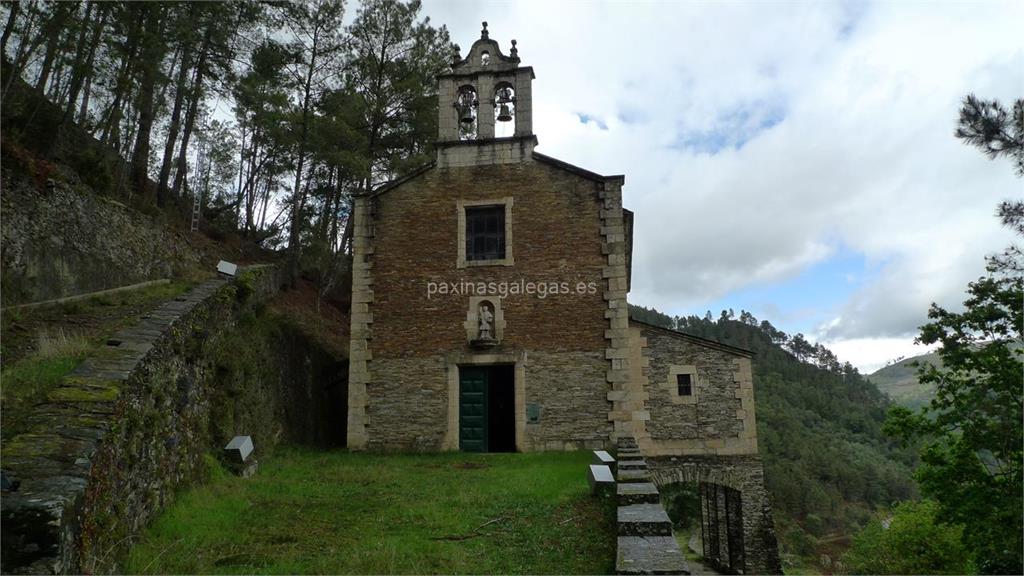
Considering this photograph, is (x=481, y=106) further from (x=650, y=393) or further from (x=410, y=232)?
(x=650, y=393)

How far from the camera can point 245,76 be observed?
20.8 meters

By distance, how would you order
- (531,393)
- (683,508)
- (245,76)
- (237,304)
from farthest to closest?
(683,508) < (245,76) < (531,393) < (237,304)

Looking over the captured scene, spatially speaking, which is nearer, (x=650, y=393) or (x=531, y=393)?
(x=531, y=393)

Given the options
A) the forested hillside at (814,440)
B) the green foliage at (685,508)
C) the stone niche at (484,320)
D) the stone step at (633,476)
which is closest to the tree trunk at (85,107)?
the stone niche at (484,320)

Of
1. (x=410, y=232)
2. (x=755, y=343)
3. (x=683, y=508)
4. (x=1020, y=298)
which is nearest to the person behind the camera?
(x=1020, y=298)

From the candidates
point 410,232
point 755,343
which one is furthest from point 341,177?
point 755,343

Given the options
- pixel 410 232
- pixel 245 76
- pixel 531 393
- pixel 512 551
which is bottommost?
pixel 512 551

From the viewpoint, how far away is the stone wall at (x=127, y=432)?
180 inches

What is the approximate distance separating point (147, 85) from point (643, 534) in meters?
17.3

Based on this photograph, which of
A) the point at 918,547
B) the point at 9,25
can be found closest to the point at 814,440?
the point at 918,547

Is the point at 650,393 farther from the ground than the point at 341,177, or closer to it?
closer to it

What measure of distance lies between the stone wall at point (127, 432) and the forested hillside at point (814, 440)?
150ft

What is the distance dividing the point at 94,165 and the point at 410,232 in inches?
288

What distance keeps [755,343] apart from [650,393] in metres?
78.3
